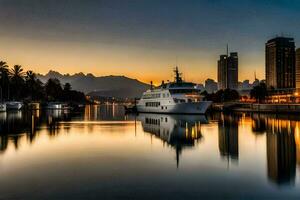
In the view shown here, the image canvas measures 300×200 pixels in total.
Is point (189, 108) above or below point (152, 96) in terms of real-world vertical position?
below

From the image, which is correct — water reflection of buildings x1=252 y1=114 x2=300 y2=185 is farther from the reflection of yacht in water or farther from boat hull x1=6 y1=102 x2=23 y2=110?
boat hull x1=6 y1=102 x2=23 y2=110

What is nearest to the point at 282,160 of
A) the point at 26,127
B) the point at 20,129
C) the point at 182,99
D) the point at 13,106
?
the point at 20,129

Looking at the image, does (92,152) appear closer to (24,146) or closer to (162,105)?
(24,146)

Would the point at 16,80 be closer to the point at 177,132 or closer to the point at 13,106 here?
the point at 13,106

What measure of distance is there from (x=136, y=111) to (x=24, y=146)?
327 feet

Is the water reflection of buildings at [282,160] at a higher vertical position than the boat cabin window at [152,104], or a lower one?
lower

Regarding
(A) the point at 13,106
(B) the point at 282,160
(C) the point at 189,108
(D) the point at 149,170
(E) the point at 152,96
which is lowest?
(D) the point at 149,170

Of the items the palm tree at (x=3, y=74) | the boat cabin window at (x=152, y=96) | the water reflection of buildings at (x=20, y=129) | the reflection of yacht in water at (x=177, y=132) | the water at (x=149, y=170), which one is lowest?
the water at (x=149, y=170)

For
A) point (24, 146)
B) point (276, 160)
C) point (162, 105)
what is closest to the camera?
point (276, 160)

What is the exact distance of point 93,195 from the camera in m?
15.5

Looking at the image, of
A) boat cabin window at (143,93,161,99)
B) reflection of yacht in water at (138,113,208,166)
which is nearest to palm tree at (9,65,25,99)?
boat cabin window at (143,93,161,99)

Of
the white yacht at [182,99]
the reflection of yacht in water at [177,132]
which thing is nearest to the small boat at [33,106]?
the white yacht at [182,99]

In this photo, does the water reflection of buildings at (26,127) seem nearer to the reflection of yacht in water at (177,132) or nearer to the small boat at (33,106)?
the reflection of yacht in water at (177,132)

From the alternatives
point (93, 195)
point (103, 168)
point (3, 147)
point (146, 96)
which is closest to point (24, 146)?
point (3, 147)
